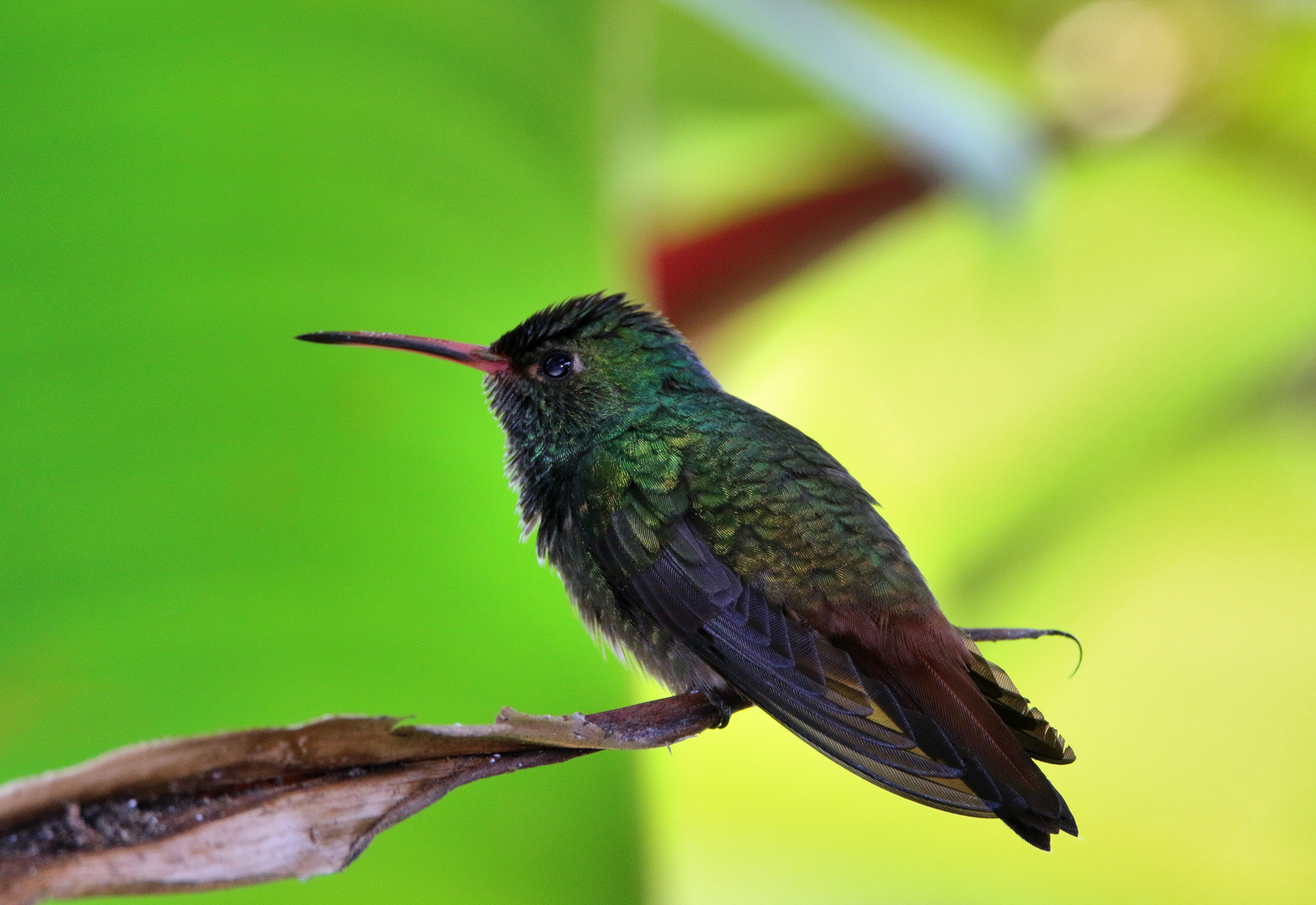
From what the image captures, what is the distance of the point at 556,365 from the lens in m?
0.86

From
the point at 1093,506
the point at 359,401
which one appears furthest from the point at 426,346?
the point at 1093,506

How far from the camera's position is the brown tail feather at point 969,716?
19.9 inches

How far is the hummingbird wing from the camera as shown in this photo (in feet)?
1.70

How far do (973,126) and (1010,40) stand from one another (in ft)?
3.17

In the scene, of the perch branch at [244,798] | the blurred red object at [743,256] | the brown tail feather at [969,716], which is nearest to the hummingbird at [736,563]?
the brown tail feather at [969,716]

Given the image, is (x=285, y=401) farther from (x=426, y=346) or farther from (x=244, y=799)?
(x=244, y=799)

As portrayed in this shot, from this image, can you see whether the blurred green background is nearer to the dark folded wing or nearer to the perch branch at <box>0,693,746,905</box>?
the dark folded wing

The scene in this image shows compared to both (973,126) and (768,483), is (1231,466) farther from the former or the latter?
(768,483)

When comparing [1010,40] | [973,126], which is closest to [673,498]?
[973,126]

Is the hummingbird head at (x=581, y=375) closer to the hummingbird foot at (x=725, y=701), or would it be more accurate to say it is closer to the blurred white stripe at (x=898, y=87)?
the hummingbird foot at (x=725, y=701)

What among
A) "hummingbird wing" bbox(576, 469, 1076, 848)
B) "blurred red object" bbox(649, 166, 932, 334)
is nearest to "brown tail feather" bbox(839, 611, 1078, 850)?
"hummingbird wing" bbox(576, 469, 1076, 848)

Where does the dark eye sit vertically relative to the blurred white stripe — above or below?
below

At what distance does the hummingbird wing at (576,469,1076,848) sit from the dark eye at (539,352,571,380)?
119 millimetres

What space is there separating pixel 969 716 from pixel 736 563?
0.63ft
